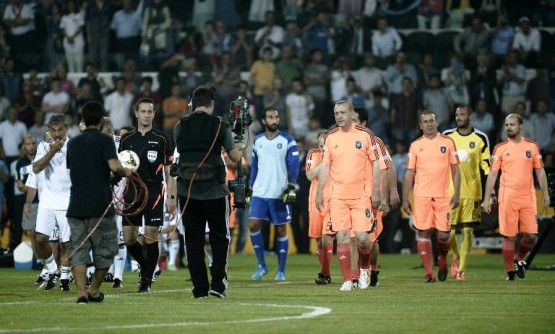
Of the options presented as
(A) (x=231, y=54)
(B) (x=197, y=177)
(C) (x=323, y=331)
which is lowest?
(C) (x=323, y=331)

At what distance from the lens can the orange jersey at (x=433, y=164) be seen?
63.9 feet

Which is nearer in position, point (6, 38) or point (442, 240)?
point (442, 240)

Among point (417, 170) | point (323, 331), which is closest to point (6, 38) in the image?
point (417, 170)

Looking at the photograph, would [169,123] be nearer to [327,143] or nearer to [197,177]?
[327,143]

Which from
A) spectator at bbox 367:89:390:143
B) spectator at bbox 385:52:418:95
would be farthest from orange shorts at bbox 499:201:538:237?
spectator at bbox 385:52:418:95

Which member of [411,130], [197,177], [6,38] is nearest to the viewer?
[197,177]

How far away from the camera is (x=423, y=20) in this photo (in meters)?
33.3

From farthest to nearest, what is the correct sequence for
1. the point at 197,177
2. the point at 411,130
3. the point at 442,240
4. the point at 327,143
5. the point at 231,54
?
the point at 231,54 < the point at 411,130 < the point at 442,240 < the point at 327,143 < the point at 197,177

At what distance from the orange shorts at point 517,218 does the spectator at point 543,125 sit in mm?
9978

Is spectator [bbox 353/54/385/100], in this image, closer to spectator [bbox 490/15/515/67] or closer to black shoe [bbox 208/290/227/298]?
spectator [bbox 490/15/515/67]

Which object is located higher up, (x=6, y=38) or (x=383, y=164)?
(x=6, y=38)

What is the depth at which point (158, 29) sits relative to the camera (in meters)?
34.1

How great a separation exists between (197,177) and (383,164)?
347 cm

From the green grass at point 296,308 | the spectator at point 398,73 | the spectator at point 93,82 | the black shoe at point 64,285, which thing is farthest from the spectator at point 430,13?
the black shoe at point 64,285
